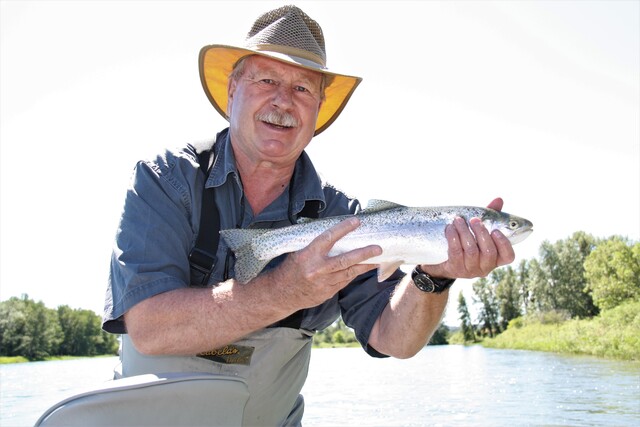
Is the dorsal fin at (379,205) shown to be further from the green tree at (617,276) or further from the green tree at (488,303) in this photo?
the green tree at (488,303)

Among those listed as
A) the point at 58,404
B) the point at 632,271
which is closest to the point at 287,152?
the point at 58,404

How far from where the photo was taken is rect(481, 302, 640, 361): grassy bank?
32312mm

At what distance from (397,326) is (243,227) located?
116 cm

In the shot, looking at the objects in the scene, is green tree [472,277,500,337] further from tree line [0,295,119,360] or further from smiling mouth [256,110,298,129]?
smiling mouth [256,110,298,129]

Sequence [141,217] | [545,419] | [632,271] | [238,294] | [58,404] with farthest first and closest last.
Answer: [632,271] < [545,419] < [141,217] < [238,294] < [58,404]

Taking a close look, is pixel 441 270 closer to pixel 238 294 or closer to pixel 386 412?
pixel 238 294

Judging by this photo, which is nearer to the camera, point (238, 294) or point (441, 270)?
point (238, 294)

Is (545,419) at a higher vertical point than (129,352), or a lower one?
lower

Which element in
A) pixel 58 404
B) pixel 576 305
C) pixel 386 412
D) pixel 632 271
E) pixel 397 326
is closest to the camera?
pixel 58 404

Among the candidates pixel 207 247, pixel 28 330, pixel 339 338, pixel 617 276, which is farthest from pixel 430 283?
pixel 339 338

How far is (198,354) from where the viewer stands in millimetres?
3117

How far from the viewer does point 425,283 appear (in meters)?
3.43

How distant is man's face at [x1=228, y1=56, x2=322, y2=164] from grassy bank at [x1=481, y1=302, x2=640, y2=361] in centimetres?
3112

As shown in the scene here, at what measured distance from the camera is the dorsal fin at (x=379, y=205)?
352 centimetres
